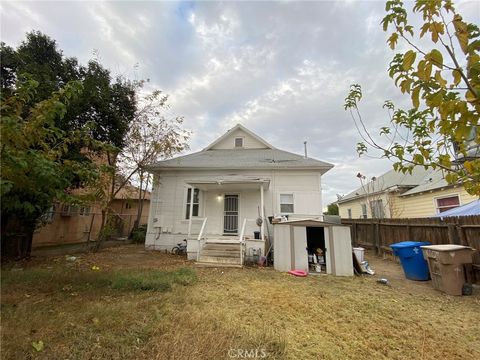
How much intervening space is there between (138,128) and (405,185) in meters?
17.1

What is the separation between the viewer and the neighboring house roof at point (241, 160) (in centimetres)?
1136

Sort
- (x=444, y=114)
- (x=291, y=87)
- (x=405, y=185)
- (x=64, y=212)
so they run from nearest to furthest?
(x=444, y=114) < (x=291, y=87) < (x=64, y=212) < (x=405, y=185)

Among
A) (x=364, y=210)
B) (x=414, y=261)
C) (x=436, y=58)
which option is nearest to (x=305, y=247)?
(x=414, y=261)

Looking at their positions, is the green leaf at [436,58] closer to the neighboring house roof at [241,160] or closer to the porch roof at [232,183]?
the porch roof at [232,183]

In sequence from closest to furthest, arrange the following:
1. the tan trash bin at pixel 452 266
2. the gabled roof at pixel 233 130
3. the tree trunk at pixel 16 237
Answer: the tan trash bin at pixel 452 266
the tree trunk at pixel 16 237
the gabled roof at pixel 233 130

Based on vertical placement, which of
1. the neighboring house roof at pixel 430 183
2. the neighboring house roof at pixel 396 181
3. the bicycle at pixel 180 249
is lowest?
the bicycle at pixel 180 249

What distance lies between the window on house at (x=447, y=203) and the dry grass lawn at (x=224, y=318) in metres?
8.06

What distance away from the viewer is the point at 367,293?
18.0 feet

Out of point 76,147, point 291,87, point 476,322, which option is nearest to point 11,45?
point 76,147

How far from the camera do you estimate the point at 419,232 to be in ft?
27.3

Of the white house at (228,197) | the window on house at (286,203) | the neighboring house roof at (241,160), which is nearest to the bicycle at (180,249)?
the white house at (228,197)

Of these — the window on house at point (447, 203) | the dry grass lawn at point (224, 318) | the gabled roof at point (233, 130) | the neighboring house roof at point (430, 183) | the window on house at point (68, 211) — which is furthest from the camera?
the gabled roof at point (233, 130)

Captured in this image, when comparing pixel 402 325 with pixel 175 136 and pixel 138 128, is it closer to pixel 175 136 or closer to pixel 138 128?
pixel 175 136

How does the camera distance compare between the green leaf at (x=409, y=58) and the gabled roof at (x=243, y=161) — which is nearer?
the green leaf at (x=409, y=58)
